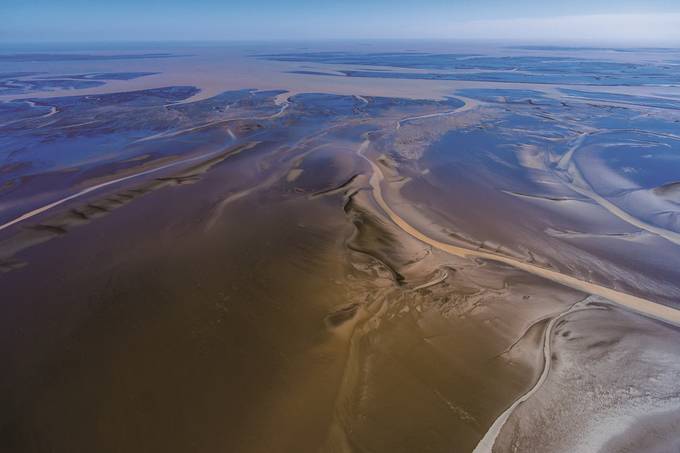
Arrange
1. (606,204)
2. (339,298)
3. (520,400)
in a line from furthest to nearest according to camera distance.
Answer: (606,204)
(339,298)
(520,400)

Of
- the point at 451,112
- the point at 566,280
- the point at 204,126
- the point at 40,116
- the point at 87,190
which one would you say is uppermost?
the point at 451,112

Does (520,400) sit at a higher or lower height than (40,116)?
lower

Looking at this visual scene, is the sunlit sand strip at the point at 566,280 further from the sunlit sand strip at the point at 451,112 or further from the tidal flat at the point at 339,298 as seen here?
the sunlit sand strip at the point at 451,112

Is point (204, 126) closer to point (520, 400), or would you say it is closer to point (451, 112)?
point (451, 112)

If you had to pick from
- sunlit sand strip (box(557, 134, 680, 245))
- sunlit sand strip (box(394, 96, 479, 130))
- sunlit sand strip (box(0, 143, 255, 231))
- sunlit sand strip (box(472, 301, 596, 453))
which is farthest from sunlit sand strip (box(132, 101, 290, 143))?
sunlit sand strip (box(472, 301, 596, 453))

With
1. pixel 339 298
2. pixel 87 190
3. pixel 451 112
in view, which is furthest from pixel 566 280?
pixel 451 112

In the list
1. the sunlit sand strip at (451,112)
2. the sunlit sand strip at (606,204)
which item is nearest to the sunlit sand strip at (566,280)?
the sunlit sand strip at (606,204)
